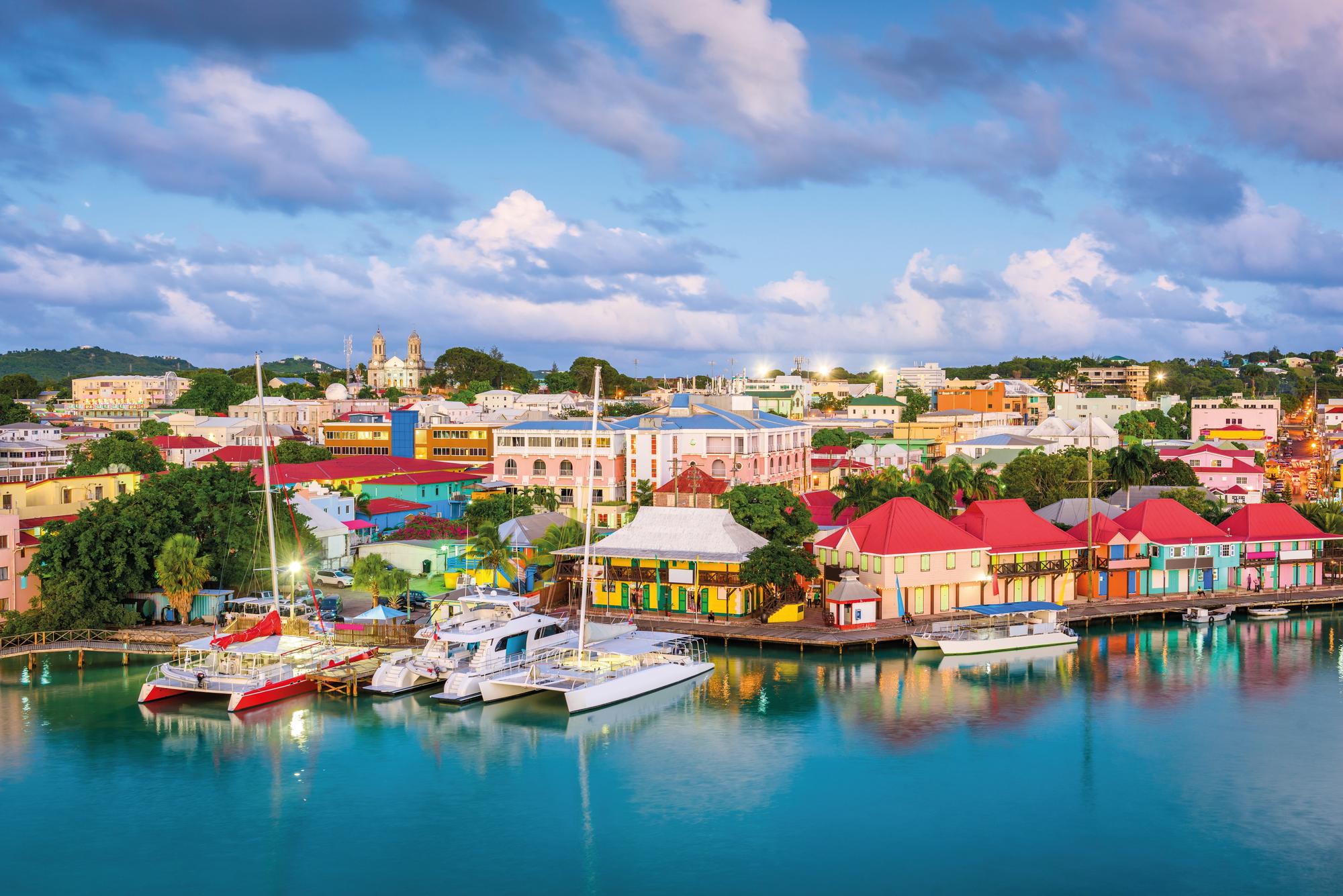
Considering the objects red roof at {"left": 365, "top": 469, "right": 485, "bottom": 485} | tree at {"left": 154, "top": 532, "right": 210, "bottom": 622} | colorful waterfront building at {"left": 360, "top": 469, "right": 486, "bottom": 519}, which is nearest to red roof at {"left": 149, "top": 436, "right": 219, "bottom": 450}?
colorful waterfront building at {"left": 360, "top": 469, "right": 486, "bottom": 519}

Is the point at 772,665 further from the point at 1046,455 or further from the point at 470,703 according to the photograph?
the point at 1046,455

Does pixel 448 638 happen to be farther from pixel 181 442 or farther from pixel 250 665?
pixel 181 442

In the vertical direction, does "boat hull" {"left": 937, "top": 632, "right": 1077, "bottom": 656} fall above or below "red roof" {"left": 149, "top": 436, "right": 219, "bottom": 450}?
below

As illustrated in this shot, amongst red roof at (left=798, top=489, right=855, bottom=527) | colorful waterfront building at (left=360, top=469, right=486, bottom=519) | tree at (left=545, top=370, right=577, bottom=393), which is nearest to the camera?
red roof at (left=798, top=489, right=855, bottom=527)

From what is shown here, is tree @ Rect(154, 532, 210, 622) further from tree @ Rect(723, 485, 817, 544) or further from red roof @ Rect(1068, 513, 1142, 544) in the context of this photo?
red roof @ Rect(1068, 513, 1142, 544)

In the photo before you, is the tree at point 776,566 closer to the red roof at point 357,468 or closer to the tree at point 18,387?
the red roof at point 357,468

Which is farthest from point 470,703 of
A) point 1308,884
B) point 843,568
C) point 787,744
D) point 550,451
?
point 550,451
